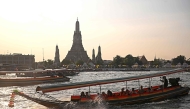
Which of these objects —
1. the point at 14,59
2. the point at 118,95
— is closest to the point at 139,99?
the point at 118,95

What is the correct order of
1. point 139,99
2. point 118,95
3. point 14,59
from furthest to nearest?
point 14,59 < point 139,99 < point 118,95

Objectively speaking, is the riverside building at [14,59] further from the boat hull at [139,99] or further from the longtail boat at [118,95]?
the longtail boat at [118,95]

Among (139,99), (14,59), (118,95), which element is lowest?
(139,99)

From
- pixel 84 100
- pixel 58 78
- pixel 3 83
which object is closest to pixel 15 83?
pixel 3 83

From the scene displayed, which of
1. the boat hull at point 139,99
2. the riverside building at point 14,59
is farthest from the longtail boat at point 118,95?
the riverside building at point 14,59

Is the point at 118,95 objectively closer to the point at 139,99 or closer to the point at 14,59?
the point at 139,99

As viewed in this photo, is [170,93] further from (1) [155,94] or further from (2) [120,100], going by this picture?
(2) [120,100]

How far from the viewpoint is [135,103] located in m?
30.0

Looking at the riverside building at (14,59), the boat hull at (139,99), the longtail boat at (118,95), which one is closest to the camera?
the longtail boat at (118,95)

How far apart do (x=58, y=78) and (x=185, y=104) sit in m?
43.3

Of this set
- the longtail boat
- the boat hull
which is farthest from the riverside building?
the longtail boat

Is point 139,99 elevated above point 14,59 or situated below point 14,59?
below

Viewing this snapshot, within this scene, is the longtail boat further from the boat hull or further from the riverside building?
the riverside building

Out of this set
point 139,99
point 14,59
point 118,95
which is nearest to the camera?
point 118,95
